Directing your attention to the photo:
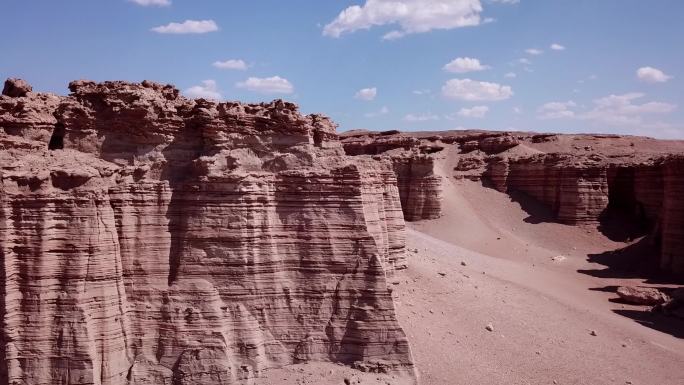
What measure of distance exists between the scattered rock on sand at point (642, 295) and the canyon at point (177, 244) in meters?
18.1

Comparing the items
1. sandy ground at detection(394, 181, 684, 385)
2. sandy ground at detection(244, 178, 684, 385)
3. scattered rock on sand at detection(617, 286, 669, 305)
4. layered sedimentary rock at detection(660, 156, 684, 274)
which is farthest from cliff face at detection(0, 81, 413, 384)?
layered sedimentary rock at detection(660, 156, 684, 274)

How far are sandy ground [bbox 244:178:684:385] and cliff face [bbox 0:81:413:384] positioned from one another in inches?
61.2

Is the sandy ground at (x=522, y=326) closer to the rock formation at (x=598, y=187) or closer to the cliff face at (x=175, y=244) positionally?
the cliff face at (x=175, y=244)

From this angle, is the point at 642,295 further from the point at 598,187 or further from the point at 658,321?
the point at 598,187

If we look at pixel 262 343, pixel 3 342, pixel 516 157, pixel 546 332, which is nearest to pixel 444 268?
pixel 546 332

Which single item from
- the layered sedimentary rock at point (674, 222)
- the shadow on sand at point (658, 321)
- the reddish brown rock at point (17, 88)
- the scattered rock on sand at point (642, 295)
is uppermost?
the reddish brown rock at point (17, 88)

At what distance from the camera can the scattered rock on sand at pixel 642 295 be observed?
27.7m

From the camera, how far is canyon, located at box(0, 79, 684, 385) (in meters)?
12.2

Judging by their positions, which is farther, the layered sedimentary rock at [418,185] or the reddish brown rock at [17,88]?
the layered sedimentary rock at [418,185]

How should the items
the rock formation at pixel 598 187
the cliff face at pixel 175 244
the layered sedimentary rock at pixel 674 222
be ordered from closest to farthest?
the cliff face at pixel 175 244 < the layered sedimentary rock at pixel 674 222 < the rock formation at pixel 598 187

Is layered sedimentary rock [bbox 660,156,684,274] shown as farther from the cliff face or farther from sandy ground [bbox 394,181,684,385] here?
the cliff face

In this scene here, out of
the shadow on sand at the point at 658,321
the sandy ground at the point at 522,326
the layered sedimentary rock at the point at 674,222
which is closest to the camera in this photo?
the sandy ground at the point at 522,326

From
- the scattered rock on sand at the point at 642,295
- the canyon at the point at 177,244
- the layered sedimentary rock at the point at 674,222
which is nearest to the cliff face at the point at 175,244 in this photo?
the canyon at the point at 177,244

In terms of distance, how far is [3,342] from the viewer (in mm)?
12039
